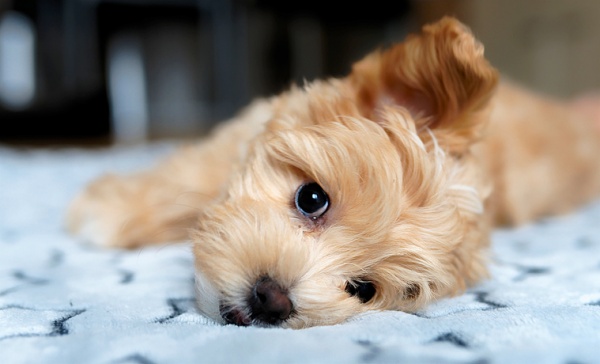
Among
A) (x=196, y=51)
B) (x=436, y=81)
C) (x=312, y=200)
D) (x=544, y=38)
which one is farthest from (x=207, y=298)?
(x=196, y=51)

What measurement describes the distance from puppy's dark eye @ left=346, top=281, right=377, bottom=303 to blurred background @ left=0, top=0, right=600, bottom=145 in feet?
15.1

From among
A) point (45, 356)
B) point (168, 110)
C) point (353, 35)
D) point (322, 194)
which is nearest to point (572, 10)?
point (353, 35)

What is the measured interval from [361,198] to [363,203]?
10 mm

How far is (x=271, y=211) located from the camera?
1.14m

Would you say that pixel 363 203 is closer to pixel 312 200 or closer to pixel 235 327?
pixel 312 200

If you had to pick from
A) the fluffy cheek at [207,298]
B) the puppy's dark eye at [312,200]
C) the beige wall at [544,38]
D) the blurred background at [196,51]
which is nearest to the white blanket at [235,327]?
the fluffy cheek at [207,298]

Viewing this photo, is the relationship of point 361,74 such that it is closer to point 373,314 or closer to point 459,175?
point 459,175

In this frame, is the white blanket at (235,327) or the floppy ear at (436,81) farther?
the floppy ear at (436,81)

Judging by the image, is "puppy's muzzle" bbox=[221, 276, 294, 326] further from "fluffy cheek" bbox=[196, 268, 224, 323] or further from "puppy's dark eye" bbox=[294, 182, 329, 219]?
"puppy's dark eye" bbox=[294, 182, 329, 219]

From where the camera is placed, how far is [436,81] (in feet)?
4.13

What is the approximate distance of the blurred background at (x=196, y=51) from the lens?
220 inches

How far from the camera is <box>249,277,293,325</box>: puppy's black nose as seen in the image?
38.1 inches

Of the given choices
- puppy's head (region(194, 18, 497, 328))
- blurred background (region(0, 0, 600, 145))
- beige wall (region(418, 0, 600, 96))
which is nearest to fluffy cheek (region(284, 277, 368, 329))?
puppy's head (region(194, 18, 497, 328))

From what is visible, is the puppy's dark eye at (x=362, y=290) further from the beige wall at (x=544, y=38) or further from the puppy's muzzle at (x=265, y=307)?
the beige wall at (x=544, y=38)
